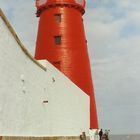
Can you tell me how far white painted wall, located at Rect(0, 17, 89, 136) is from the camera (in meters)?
10.3

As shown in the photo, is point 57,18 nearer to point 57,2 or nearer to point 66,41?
point 57,2

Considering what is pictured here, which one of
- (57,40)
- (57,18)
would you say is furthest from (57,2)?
(57,40)

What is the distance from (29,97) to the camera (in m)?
12.6

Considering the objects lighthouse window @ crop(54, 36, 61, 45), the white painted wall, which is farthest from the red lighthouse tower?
the white painted wall

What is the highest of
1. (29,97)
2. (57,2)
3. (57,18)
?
(57,2)

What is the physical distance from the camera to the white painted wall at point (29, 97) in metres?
10.3

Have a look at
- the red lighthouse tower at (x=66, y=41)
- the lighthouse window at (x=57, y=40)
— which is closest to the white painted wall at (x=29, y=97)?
the red lighthouse tower at (x=66, y=41)

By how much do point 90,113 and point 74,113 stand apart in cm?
741

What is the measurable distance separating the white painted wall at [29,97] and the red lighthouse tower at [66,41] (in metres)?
5.98

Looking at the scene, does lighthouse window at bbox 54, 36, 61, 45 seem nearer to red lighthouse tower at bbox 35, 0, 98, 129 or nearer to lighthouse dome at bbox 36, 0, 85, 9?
red lighthouse tower at bbox 35, 0, 98, 129

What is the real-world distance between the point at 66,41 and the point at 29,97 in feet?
46.3

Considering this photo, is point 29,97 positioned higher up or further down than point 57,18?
further down

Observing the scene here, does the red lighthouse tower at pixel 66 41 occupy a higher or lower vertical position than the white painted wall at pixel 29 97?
higher

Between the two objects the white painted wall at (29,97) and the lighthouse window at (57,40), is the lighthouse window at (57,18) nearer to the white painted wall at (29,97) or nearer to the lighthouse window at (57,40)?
the lighthouse window at (57,40)
